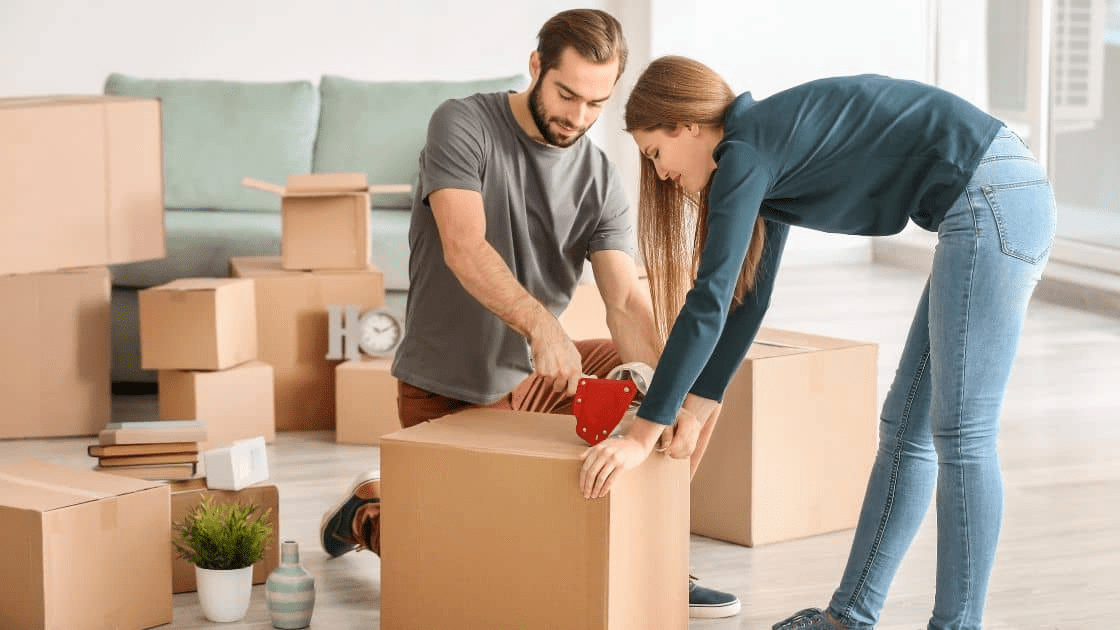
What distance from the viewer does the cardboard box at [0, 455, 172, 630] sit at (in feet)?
7.52

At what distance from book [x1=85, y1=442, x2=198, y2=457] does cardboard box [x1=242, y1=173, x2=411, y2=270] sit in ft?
4.44

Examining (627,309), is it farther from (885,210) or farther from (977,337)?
(977,337)

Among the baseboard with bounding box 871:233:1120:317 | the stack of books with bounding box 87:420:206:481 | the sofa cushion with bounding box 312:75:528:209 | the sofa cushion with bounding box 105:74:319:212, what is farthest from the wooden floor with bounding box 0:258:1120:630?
the sofa cushion with bounding box 312:75:528:209

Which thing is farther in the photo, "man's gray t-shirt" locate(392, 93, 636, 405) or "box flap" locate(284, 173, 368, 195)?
"box flap" locate(284, 173, 368, 195)

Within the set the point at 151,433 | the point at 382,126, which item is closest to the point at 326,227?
the point at 382,126

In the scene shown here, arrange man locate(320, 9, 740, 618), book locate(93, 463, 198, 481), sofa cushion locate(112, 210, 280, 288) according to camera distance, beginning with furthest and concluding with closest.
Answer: sofa cushion locate(112, 210, 280, 288) → book locate(93, 463, 198, 481) → man locate(320, 9, 740, 618)

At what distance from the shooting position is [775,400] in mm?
2922

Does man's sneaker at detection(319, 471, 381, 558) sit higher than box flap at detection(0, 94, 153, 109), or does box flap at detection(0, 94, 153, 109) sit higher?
box flap at detection(0, 94, 153, 109)

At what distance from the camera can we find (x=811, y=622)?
7.82 ft

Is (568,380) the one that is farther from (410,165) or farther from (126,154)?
(410,165)

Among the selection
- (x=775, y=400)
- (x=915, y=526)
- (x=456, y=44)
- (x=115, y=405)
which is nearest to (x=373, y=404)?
(x=115, y=405)

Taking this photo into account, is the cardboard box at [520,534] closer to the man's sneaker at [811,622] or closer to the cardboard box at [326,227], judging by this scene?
the man's sneaker at [811,622]

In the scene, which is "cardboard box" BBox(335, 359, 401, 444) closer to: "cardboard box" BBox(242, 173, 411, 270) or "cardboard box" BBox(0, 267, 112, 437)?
"cardboard box" BBox(242, 173, 411, 270)

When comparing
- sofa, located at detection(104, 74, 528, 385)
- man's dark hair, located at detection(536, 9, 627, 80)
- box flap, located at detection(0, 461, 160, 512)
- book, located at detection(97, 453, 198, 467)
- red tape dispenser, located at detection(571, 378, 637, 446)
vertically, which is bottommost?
book, located at detection(97, 453, 198, 467)
